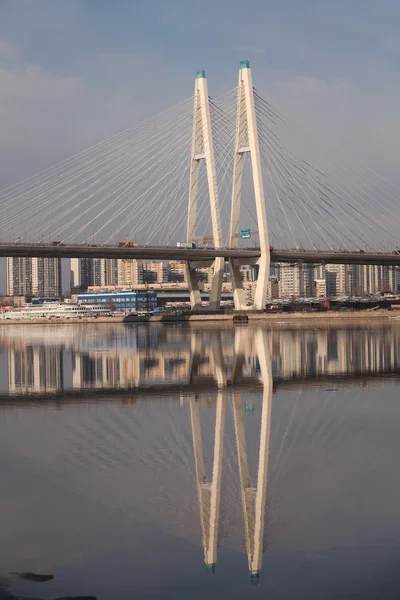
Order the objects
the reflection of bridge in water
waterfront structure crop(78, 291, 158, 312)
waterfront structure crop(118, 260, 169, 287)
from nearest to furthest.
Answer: the reflection of bridge in water < waterfront structure crop(78, 291, 158, 312) < waterfront structure crop(118, 260, 169, 287)

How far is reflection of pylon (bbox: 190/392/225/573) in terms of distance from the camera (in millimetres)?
5550

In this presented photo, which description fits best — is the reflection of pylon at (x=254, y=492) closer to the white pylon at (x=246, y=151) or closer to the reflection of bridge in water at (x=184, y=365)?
the reflection of bridge in water at (x=184, y=365)

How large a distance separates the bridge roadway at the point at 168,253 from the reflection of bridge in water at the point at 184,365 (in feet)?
48.3

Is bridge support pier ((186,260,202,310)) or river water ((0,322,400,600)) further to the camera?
bridge support pier ((186,260,202,310))

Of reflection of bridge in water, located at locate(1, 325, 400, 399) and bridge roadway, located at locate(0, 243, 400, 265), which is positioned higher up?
bridge roadway, located at locate(0, 243, 400, 265)

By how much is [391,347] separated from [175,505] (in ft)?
60.9

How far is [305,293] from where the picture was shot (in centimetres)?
14850

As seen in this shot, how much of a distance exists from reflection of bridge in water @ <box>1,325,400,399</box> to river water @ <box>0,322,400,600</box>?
565 mm

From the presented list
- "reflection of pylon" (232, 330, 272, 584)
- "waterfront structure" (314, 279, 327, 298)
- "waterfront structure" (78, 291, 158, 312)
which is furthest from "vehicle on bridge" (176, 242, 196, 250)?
"waterfront structure" (314, 279, 327, 298)

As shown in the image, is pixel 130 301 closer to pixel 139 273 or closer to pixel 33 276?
pixel 139 273

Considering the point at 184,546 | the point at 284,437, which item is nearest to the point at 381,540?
the point at 184,546

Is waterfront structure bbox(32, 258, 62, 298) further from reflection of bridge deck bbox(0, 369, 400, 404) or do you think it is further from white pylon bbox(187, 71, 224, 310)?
reflection of bridge deck bbox(0, 369, 400, 404)

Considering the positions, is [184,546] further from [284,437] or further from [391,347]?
[391,347]

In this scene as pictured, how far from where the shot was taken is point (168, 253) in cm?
4444
